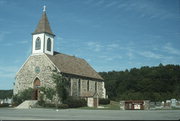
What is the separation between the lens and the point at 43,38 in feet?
182

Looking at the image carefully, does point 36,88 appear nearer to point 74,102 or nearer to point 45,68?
point 45,68

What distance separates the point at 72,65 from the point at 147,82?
43.6 metres

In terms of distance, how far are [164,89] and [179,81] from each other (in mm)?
10346

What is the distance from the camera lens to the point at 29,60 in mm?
57312

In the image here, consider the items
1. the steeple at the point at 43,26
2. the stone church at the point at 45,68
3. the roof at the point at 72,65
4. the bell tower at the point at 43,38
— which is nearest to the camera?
the stone church at the point at 45,68

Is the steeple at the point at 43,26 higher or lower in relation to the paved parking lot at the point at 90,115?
higher

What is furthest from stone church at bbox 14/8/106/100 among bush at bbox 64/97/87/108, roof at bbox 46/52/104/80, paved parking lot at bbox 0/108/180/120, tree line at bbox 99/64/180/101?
tree line at bbox 99/64/180/101

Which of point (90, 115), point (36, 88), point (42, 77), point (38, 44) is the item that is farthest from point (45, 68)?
point (90, 115)

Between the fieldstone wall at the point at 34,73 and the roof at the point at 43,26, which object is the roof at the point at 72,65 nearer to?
the fieldstone wall at the point at 34,73

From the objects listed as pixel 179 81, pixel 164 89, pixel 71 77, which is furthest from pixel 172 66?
pixel 71 77

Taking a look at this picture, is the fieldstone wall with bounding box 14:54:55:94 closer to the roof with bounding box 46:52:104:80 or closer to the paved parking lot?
the roof with bounding box 46:52:104:80

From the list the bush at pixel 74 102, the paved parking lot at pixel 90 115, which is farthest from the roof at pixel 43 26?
the paved parking lot at pixel 90 115

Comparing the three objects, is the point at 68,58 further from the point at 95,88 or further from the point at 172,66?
the point at 172,66

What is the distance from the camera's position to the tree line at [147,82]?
9519 cm
